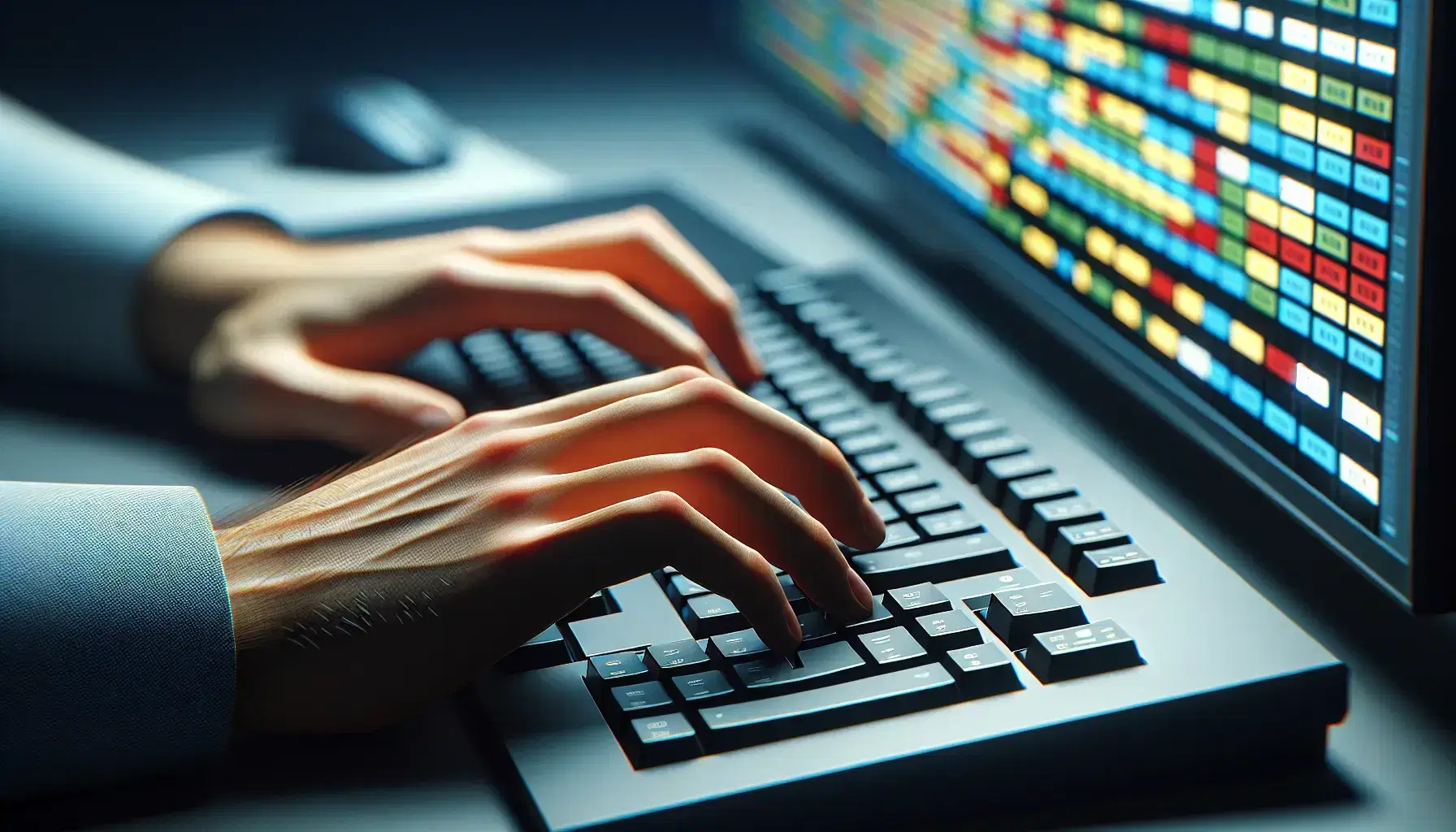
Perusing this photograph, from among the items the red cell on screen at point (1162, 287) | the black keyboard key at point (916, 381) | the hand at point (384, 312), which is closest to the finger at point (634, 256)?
the hand at point (384, 312)

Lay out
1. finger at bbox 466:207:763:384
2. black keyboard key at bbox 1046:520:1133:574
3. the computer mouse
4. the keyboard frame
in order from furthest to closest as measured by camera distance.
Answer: the computer mouse < finger at bbox 466:207:763:384 < black keyboard key at bbox 1046:520:1133:574 < the keyboard frame

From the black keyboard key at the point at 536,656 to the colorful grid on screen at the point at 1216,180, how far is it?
0.96ft

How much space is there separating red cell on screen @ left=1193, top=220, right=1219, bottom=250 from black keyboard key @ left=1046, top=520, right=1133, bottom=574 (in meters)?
0.15

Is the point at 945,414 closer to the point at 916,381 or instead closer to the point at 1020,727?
the point at 916,381

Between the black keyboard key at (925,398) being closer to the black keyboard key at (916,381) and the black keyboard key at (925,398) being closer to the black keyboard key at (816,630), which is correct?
the black keyboard key at (916,381)

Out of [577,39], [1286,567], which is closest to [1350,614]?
[1286,567]

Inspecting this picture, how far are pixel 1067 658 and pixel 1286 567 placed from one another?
18 centimetres

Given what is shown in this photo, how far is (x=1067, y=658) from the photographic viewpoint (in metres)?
0.45

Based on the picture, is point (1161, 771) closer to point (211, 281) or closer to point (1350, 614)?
point (1350, 614)

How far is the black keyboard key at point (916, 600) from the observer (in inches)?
19.1

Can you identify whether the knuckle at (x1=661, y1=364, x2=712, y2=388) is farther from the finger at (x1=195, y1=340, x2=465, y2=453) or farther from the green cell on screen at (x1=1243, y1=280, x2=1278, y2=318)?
the green cell on screen at (x1=1243, y1=280, x2=1278, y2=318)

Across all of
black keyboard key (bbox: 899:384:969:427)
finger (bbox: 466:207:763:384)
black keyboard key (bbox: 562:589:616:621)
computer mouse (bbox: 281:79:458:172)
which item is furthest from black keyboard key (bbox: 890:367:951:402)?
computer mouse (bbox: 281:79:458:172)

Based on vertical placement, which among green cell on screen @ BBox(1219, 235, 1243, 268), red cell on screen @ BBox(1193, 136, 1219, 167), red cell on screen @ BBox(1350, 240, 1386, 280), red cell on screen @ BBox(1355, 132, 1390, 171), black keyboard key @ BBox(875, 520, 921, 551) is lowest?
black keyboard key @ BBox(875, 520, 921, 551)

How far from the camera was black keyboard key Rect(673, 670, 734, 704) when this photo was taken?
441 mm
